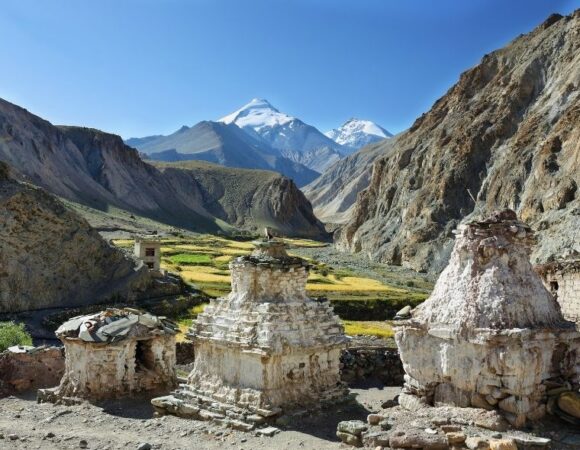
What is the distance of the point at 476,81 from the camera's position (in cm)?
8675

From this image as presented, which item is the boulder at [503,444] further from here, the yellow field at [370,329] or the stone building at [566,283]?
the yellow field at [370,329]

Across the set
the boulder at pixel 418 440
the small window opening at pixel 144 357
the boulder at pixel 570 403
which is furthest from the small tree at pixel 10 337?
the boulder at pixel 570 403

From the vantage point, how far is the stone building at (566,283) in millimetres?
18875

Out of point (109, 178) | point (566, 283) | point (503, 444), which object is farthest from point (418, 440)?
point (109, 178)

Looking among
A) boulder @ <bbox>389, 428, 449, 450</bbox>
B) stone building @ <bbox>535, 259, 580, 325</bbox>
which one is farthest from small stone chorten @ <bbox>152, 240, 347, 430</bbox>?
stone building @ <bbox>535, 259, 580, 325</bbox>

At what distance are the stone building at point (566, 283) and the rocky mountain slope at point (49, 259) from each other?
22.4m

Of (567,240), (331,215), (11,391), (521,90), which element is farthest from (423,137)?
(331,215)

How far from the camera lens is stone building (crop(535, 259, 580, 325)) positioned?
18875mm

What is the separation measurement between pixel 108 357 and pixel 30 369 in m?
3.83

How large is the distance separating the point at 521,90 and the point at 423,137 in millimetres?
19514

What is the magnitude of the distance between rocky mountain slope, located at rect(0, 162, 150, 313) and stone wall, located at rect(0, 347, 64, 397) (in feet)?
40.1

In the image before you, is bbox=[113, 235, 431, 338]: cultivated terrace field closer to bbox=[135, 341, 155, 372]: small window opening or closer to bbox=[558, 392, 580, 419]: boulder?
bbox=[135, 341, 155, 372]: small window opening

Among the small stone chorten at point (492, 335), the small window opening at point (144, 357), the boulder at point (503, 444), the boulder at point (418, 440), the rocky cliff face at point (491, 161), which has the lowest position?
the small window opening at point (144, 357)

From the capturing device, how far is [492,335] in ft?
32.7
